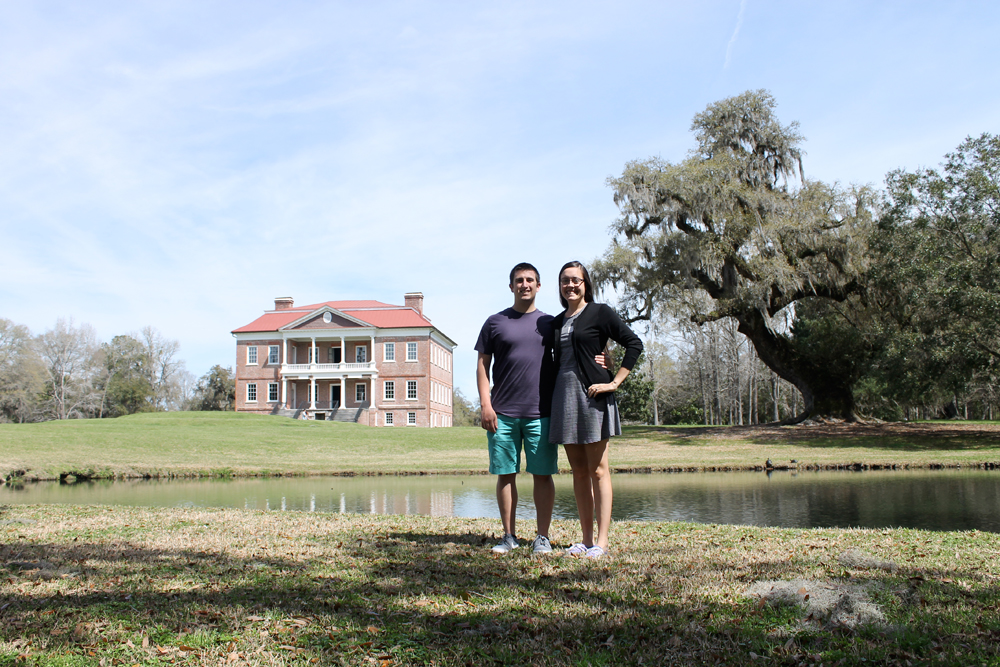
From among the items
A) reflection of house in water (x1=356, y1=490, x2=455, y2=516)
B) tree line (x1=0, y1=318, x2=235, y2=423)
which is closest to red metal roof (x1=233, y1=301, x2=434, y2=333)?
tree line (x1=0, y1=318, x2=235, y2=423)

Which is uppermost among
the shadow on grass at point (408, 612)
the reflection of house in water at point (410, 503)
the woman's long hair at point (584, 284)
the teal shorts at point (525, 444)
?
the woman's long hair at point (584, 284)

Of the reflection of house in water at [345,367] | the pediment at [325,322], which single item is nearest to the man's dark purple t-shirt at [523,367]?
the reflection of house in water at [345,367]

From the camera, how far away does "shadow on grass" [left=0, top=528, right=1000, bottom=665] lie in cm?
270

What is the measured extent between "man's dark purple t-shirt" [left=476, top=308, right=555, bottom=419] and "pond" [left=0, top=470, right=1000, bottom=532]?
15.5 ft

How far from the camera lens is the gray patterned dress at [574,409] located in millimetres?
4531

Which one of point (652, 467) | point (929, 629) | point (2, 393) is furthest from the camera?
point (2, 393)

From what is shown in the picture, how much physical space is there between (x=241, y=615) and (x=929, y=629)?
2930mm

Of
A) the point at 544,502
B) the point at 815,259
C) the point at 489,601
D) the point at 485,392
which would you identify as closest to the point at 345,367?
the point at 815,259

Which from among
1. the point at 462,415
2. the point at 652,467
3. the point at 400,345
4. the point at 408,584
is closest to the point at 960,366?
the point at 652,467

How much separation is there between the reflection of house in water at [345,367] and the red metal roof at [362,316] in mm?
81

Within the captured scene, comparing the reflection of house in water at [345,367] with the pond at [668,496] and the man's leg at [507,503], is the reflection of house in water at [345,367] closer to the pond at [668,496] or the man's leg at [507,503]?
the pond at [668,496]

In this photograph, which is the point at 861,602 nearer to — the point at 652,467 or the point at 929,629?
the point at 929,629

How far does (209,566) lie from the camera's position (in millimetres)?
4203

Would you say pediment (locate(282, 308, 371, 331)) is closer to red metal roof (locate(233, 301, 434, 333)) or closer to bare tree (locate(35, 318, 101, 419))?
red metal roof (locate(233, 301, 434, 333))
